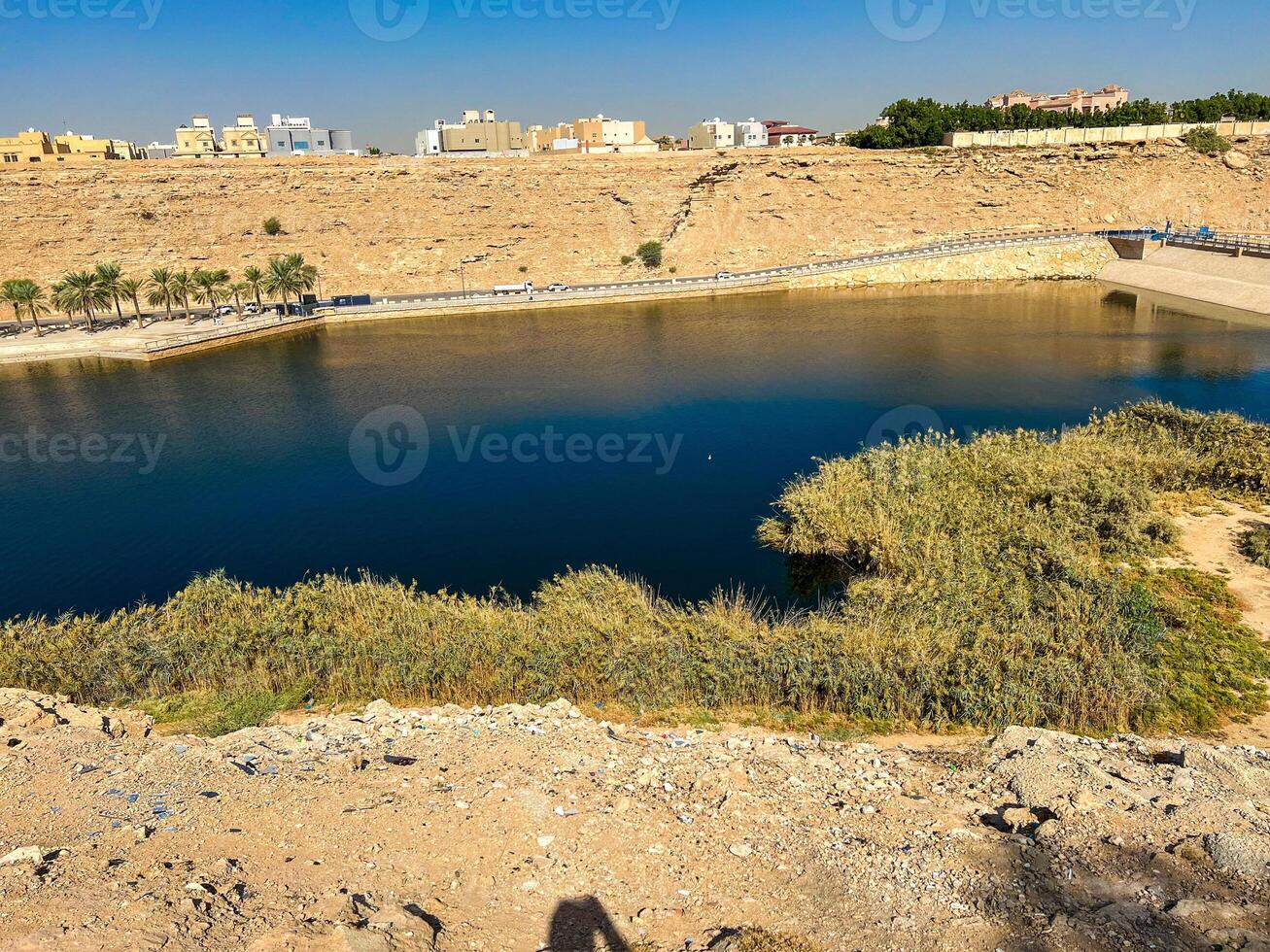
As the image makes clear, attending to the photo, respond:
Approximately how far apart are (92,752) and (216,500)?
1955 centimetres

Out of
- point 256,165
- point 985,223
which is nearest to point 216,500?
point 256,165

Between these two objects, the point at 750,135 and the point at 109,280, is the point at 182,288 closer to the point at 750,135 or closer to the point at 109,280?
the point at 109,280

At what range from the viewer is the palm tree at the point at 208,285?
65250 mm

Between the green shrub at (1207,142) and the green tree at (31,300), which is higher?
the green shrub at (1207,142)

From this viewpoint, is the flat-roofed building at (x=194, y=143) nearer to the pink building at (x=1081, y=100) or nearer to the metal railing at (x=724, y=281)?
the metal railing at (x=724, y=281)

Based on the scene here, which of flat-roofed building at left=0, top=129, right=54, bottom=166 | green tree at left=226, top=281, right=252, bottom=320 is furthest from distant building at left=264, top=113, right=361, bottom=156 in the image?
green tree at left=226, top=281, right=252, bottom=320

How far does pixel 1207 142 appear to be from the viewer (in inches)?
3553

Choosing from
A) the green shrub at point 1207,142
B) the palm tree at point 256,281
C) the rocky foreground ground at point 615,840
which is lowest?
the rocky foreground ground at point 615,840

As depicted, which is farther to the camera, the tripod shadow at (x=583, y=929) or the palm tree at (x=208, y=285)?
the palm tree at (x=208, y=285)

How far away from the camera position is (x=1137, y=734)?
1573 centimetres

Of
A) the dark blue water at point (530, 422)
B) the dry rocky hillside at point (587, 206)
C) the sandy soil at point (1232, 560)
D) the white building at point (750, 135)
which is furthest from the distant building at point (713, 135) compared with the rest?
the sandy soil at point (1232, 560)

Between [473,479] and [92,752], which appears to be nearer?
[92,752]

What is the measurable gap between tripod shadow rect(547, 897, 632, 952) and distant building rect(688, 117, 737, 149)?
445ft

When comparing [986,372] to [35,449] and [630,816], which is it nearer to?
[630,816]
